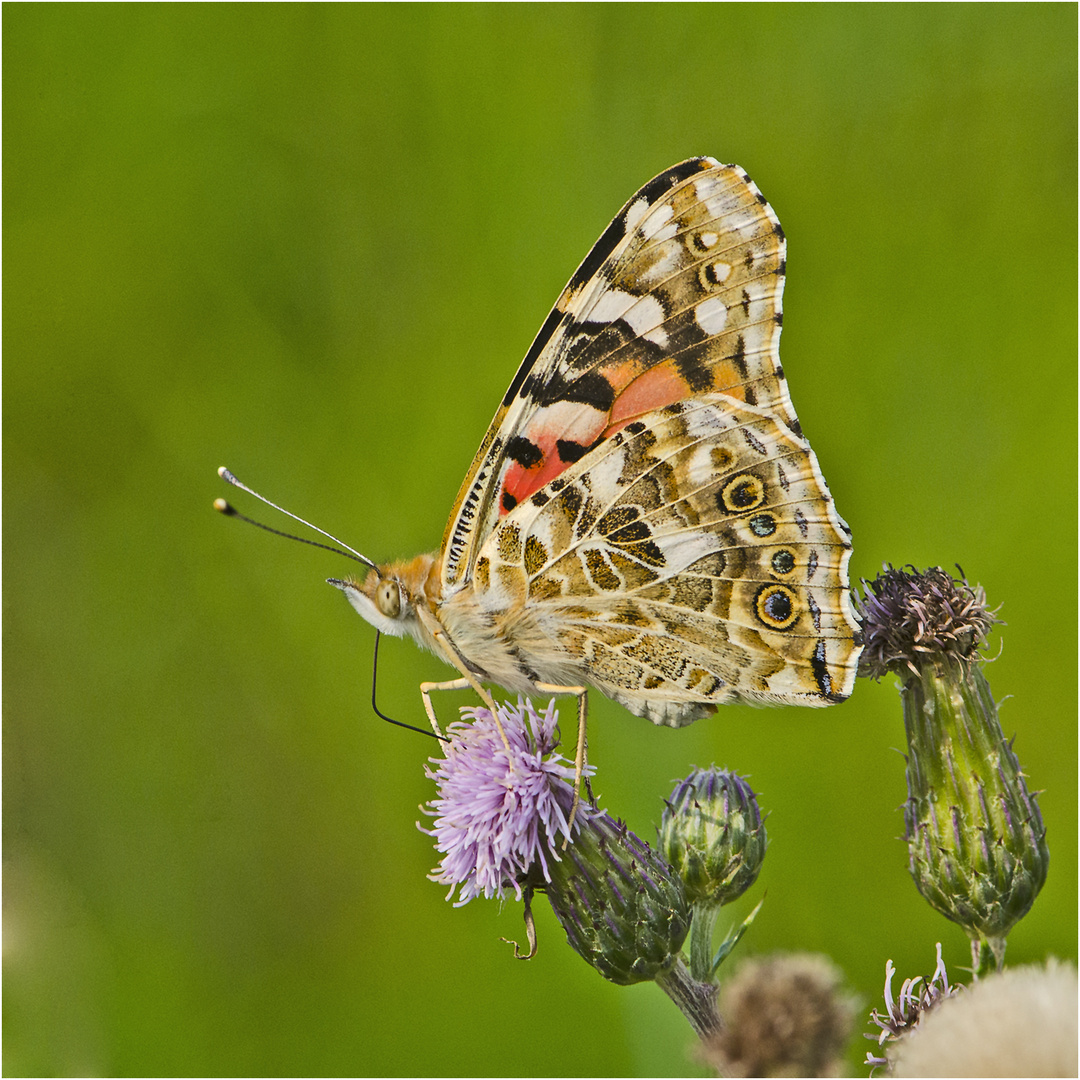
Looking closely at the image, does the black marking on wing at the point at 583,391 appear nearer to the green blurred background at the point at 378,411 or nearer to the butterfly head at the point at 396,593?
the butterfly head at the point at 396,593

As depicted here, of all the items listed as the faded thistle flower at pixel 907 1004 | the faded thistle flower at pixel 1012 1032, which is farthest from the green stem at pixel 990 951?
the faded thistle flower at pixel 1012 1032

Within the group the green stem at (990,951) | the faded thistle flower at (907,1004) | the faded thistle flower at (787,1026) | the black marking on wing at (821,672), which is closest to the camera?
the faded thistle flower at (787,1026)

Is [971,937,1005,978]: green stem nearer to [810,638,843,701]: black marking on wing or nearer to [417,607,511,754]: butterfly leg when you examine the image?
[810,638,843,701]: black marking on wing

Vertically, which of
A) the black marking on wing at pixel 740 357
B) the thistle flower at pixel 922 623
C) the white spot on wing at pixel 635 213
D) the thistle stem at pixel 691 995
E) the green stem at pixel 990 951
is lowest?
the thistle stem at pixel 691 995

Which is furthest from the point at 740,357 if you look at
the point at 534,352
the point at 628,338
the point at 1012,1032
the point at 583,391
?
the point at 1012,1032

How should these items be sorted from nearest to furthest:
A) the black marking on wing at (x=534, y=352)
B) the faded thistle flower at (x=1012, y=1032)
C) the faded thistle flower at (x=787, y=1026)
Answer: the faded thistle flower at (x=1012, y=1032), the faded thistle flower at (x=787, y=1026), the black marking on wing at (x=534, y=352)

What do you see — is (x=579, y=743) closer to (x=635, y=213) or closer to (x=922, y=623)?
(x=922, y=623)
